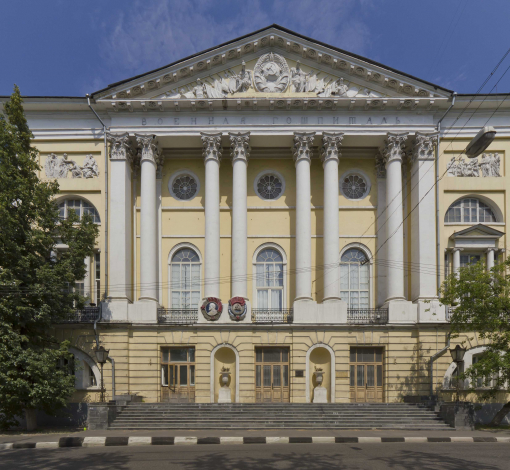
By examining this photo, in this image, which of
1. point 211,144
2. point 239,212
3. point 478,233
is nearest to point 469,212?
point 478,233

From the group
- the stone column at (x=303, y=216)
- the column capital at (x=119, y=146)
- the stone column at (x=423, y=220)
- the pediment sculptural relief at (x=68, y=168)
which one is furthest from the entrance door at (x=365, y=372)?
the pediment sculptural relief at (x=68, y=168)

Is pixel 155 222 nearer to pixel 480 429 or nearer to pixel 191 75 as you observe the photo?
pixel 191 75

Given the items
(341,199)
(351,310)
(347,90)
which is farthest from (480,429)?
(347,90)

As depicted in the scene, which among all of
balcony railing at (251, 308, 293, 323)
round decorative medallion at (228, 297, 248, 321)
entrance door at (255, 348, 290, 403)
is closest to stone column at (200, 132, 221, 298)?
round decorative medallion at (228, 297, 248, 321)

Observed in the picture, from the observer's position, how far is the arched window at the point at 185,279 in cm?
3019

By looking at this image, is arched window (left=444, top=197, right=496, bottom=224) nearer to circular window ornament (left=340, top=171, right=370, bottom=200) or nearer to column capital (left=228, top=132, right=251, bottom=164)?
circular window ornament (left=340, top=171, right=370, bottom=200)

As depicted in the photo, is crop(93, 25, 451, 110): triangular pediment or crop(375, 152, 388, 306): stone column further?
crop(375, 152, 388, 306): stone column

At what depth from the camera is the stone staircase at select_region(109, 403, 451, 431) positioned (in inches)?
880

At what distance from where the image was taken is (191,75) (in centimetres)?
2939

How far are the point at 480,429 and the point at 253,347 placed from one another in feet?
37.5

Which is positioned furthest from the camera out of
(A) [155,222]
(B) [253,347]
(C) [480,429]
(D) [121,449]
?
(A) [155,222]

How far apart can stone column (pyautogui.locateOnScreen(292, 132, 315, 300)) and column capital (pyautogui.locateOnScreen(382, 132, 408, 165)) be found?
427 centimetres

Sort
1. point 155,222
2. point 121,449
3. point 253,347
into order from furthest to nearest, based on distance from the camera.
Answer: point 155,222
point 253,347
point 121,449

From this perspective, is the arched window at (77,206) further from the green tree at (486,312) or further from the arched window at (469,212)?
the arched window at (469,212)
